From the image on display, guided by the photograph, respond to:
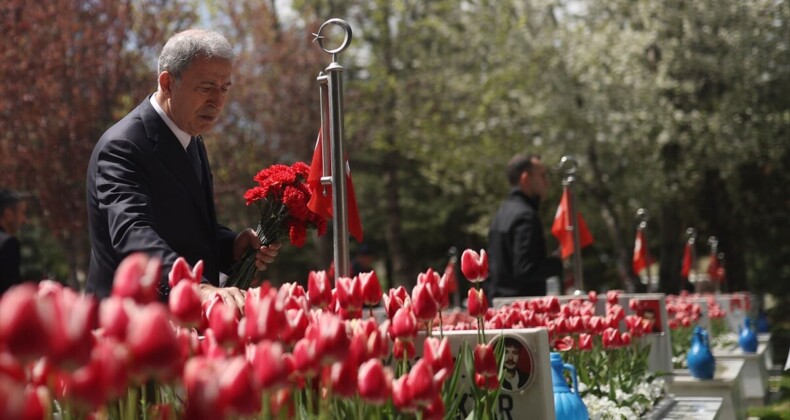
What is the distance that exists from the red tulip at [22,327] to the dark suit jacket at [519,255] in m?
6.53

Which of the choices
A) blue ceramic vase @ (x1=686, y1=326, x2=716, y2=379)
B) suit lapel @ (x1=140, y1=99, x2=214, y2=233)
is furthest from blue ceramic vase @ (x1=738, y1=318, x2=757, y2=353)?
suit lapel @ (x1=140, y1=99, x2=214, y2=233)

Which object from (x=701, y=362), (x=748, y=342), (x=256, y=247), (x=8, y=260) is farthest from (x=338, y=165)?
(x=748, y=342)

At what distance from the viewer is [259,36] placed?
2438 cm

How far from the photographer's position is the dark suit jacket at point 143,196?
3.66 metres

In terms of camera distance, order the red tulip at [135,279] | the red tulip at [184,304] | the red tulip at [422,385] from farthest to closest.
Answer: the red tulip at [422,385]
the red tulip at [184,304]
the red tulip at [135,279]

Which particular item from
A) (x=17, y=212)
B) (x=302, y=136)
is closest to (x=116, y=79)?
(x=302, y=136)

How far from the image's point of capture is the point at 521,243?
786cm

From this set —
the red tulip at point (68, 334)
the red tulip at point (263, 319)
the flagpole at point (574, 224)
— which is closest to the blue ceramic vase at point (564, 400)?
the red tulip at point (263, 319)

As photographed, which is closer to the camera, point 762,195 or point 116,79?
point 116,79

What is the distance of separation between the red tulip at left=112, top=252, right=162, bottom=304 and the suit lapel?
2147 mm

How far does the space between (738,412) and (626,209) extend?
19756mm

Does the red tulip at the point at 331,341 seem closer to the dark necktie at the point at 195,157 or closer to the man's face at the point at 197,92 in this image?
the man's face at the point at 197,92

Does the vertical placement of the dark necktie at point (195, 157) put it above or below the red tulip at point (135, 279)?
above

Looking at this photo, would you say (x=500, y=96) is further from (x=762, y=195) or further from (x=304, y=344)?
(x=304, y=344)
